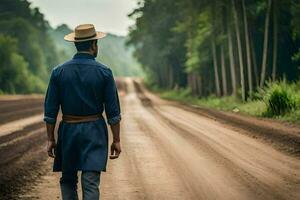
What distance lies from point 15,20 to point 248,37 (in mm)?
45244

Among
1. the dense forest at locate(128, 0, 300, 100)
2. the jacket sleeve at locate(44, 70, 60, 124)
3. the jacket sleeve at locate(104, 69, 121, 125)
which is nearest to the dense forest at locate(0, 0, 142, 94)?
the dense forest at locate(128, 0, 300, 100)

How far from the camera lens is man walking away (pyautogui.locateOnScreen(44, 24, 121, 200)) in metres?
5.15

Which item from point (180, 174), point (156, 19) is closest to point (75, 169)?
point (180, 174)

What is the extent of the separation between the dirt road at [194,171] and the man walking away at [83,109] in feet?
7.35

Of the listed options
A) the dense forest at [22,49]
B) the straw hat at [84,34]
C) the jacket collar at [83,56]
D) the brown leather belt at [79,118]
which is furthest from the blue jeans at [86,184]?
the dense forest at [22,49]

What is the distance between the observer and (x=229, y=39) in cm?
3369

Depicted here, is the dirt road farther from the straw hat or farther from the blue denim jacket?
the straw hat

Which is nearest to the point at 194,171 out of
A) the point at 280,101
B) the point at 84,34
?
the point at 84,34

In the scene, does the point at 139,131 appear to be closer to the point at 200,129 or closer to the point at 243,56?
the point at 200,129

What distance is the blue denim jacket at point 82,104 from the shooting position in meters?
5.16

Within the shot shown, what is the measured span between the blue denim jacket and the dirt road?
2258 millimetres

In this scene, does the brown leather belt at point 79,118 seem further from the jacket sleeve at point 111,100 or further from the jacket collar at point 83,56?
the jacket collar at point 83,56

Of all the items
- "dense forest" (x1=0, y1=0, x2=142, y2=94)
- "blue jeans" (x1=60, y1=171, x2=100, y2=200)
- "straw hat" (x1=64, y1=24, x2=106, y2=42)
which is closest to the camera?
"blue jeans" (x1=60, y1=171, x2=100, y2=200)

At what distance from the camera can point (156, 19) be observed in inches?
2061
